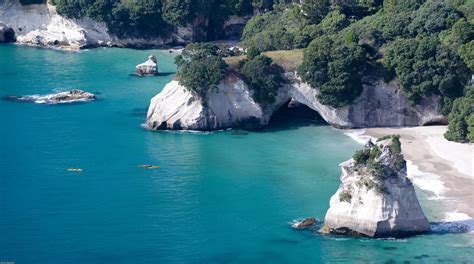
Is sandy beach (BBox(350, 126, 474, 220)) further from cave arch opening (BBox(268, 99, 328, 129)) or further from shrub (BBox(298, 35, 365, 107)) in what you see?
cave arch opening (BBox(268, 99, 328, 129))

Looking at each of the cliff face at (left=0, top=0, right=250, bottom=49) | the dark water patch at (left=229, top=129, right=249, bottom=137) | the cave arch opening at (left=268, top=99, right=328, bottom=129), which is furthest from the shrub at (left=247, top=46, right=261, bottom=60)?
the cliff face at (left=0, top=0, right=250, bottom=49)

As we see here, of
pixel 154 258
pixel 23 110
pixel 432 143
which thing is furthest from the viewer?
pixel 23 110

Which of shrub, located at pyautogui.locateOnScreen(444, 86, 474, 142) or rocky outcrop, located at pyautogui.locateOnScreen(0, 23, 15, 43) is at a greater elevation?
rocky outcrop, located at pyautogui.locateOnScreen(0, 23, 15, 43)

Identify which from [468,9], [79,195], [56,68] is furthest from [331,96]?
[56,68]

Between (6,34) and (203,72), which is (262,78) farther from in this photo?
(6,34)

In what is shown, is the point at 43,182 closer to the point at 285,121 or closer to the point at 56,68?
the point at 285,121

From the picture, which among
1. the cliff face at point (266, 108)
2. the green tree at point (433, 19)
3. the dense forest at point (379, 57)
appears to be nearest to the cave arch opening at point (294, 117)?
the cliff face at point (266, 108)
